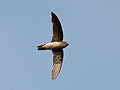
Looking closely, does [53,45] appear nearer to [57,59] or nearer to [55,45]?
[55,45]

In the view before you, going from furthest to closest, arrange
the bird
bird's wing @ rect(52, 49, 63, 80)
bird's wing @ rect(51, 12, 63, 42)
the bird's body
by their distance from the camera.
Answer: bird's wing @ rect(52, 49, 63, 80) → the bird's body → the bird → bird's wing @ rect(51, 12, 63, 42)

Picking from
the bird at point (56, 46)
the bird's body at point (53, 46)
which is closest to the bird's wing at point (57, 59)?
A: the bird at point (56, 46)

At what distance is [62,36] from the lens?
33.5 m

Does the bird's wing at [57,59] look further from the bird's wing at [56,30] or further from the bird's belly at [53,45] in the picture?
the bird's wing at [56,30]

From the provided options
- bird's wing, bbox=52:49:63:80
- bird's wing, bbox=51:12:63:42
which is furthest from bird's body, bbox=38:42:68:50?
bird's wing, bbox=52:49:63:80

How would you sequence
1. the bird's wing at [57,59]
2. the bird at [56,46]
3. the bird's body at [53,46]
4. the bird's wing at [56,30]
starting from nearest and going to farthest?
the bird's wing at [56,30] → the bird at [56,46] → the bird's body at [53,46] → the bird's wing at [57,59]

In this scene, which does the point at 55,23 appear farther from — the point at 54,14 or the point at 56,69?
the point at 56,69

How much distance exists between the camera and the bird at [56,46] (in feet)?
108

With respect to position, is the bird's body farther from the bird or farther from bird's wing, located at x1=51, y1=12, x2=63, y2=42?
bird's wing, located at x1=51, y1=12, x2=63, y2=42

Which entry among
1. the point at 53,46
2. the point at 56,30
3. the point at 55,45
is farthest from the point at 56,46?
the point at 56,30

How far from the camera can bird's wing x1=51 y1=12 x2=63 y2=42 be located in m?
32.8

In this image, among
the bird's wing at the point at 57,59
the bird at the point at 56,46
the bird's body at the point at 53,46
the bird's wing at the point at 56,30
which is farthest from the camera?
the bird's wing at the point at 57,59

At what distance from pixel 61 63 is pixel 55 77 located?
1.54 meters

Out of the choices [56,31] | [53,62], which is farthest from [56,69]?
[56,31]
